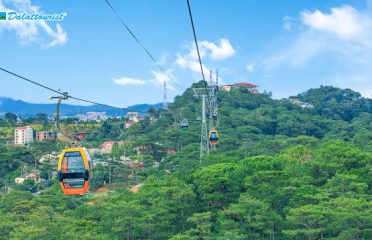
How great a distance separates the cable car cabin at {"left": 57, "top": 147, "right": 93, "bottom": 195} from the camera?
9.52m

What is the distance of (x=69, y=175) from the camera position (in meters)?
9.66

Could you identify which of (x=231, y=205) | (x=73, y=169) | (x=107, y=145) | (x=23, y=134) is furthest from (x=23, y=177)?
(x=73, y=169)

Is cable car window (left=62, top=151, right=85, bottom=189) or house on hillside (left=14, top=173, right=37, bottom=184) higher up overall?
cable car window (left=62, top=151, right=85, bottom=189)

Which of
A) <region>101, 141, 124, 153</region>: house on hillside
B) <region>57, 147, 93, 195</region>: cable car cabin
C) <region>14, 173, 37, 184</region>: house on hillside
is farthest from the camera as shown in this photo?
<region>101, 141, 124, 153</region>: house on hillside

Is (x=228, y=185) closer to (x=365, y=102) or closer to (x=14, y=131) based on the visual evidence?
(x=14, y=131)

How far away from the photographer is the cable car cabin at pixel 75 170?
31.2 ft

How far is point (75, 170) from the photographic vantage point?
9.61 meters

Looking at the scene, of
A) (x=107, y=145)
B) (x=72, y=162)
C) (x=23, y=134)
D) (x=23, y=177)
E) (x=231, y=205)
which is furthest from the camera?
(x=23, y=134)

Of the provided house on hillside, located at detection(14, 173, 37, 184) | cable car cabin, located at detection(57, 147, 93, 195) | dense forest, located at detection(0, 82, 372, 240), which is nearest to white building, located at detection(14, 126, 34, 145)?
house on hillside, located at detection(14, 173, 37, 184)

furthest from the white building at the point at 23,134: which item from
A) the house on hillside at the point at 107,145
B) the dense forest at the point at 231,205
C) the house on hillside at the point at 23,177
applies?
the dense forest at the point at 231,205

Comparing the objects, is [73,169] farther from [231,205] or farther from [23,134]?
[23,134]

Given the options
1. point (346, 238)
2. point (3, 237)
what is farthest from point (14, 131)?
point (346, 238)

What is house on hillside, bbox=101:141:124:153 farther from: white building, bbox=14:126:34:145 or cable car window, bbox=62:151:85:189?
cable car window, bbox=62:151:85:189

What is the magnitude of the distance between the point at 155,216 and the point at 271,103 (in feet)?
159
